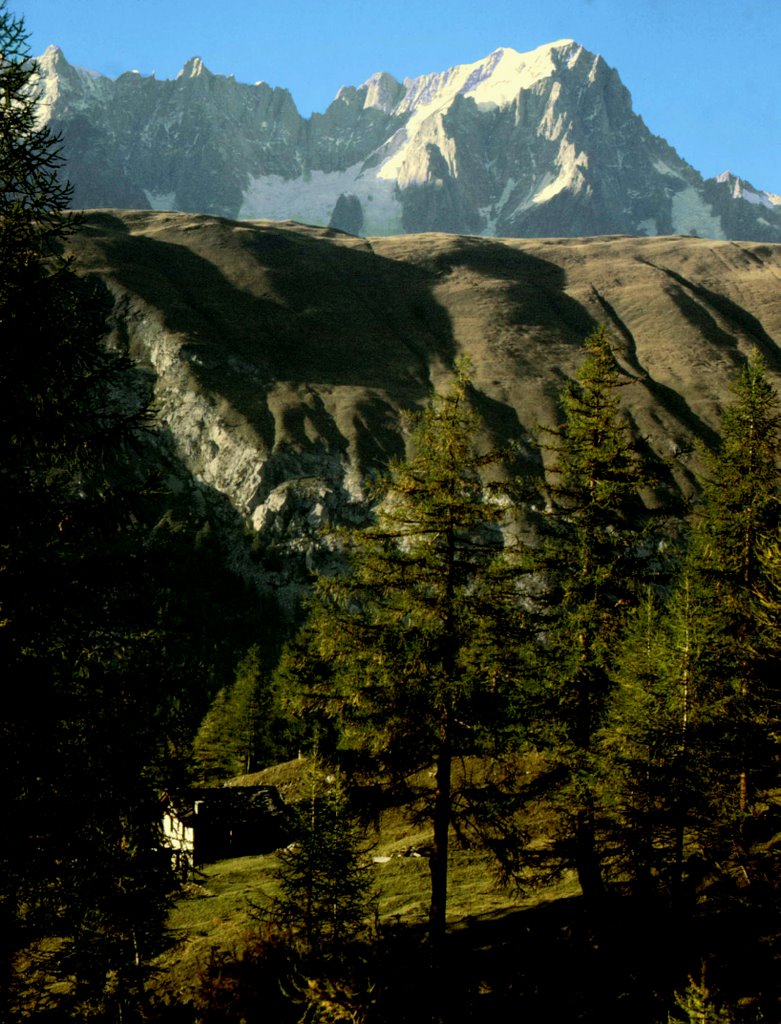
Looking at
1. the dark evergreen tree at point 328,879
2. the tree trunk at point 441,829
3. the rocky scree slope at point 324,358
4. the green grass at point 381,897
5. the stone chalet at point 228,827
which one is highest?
the rocky scree slope at point 324,358

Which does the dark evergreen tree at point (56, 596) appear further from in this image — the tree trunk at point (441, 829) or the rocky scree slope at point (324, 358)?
the rocky scree slope at point (324, 358)

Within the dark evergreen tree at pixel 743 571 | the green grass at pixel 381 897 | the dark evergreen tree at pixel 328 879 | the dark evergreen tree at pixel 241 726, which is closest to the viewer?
the dark evergreen tree at pixel 743 571

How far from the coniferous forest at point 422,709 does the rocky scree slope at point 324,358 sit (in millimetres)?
79443

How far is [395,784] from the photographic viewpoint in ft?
49.1

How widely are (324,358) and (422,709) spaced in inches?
5699

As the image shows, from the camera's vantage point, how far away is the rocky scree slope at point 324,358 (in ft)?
399

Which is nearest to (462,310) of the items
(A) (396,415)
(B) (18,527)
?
(A) (396,415)

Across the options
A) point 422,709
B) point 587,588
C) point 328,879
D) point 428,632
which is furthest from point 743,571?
point 328,879

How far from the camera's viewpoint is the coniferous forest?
31.2ft

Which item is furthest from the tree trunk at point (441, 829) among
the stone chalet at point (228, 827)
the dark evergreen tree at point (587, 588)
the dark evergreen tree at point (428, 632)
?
the stone chalet at point (228, 827)

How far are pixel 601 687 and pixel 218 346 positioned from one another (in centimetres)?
13649

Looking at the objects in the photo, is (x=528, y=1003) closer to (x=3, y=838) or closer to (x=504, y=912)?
(x=504, y=912)

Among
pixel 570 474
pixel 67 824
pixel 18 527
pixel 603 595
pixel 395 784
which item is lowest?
pixel 395 784

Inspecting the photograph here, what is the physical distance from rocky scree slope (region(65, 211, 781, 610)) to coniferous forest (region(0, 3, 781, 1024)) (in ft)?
261
